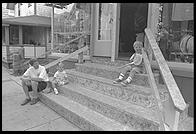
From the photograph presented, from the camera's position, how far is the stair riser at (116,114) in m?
2.22

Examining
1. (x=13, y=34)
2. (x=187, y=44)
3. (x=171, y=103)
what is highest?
(x=13, y=34)

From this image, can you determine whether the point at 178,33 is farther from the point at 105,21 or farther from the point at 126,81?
the point at 105,21

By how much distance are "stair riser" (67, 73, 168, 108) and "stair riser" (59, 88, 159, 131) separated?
35 cm

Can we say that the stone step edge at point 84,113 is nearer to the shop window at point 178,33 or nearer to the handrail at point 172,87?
the handrail at point 172,87

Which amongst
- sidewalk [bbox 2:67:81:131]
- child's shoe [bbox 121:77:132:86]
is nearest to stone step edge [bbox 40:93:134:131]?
sidewalk [bbox 2:67:81:131]

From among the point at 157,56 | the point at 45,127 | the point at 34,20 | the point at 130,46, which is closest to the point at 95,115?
the point at 45,127

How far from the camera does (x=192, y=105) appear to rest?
9.23 ft

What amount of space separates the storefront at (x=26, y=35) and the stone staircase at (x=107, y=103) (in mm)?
6209

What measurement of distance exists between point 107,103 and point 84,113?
1.31 feet

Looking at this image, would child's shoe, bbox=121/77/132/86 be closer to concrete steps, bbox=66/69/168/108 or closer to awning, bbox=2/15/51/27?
concrete steps, bbox=66/69/168/108

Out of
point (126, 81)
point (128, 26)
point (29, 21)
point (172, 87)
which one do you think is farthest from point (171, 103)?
point (29, 21)

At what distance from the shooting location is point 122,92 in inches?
115

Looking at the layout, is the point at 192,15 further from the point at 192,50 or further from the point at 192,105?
the point at 192,105

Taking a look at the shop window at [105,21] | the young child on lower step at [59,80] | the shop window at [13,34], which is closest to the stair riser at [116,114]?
the young child on lower step at [59,80]
